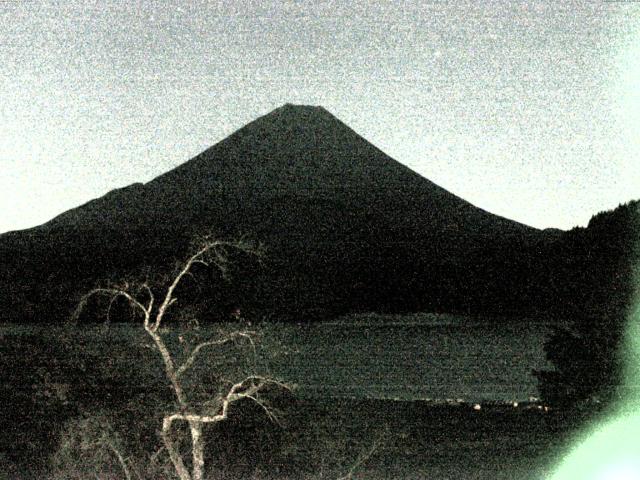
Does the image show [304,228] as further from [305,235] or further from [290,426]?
[290,426]

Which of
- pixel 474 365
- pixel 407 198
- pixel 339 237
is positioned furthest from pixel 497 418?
pixel 407 198

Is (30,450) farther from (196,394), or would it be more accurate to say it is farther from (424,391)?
(424,391)

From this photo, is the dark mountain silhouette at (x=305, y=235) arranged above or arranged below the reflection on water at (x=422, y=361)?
above

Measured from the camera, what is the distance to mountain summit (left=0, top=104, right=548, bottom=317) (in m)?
72.1

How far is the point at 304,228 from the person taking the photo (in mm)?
122188

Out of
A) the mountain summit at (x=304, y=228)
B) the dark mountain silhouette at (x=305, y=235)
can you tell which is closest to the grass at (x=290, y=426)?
the dark mountain silhouette at (x=305, y=235)

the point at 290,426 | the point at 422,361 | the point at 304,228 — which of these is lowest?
the point at 422,361

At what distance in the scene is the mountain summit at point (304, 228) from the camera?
2840 inches

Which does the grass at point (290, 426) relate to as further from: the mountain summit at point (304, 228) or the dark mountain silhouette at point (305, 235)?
the mountain summit at point (304, 228)

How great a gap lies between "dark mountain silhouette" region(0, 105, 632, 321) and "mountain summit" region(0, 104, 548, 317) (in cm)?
28

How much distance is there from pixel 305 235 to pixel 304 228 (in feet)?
12.8

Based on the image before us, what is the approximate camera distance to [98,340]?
90.7 feet

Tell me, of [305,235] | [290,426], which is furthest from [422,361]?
[305,235]

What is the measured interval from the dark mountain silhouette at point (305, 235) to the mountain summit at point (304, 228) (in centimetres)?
28
